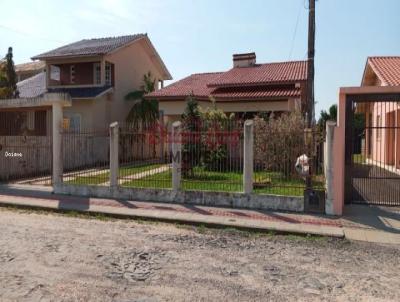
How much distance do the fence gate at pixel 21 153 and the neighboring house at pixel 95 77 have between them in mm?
4802

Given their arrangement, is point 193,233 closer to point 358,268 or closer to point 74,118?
point 358,268

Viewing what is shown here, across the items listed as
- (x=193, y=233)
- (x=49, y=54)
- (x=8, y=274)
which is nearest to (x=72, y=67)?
(x=49, y=54)

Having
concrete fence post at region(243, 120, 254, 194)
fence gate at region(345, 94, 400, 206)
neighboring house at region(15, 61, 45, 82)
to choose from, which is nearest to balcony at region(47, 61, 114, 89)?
neighboring house at region(15, 61, 45, 82)

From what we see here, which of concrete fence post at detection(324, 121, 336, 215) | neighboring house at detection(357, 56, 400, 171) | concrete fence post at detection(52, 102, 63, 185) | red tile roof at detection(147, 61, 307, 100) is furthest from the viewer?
red tile roof at detection(147, 61, 307, 100)

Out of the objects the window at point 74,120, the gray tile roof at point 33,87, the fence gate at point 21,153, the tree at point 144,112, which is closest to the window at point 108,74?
the tree at point 144,112

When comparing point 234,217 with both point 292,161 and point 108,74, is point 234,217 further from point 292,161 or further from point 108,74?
point 108,74

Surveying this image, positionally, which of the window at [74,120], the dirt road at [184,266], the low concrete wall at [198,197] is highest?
the window at [74,120]

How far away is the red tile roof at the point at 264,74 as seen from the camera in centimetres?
1934

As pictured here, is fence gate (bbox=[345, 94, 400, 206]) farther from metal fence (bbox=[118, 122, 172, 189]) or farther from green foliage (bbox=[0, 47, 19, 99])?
green foliage (bbox=[0, 47, 19, 99])

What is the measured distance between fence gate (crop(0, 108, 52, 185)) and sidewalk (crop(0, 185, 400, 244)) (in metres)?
3.28

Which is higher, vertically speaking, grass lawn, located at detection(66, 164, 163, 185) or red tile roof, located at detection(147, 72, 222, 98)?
red tile roof, located at detection(147, 72, 222, 98)

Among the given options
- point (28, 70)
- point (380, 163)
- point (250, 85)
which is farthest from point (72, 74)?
point (380, 163)

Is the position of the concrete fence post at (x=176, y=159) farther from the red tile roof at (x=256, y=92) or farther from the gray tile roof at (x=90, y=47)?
the gray tile roof at (x=90, y=47)

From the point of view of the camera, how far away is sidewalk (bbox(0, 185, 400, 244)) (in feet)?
26.0
